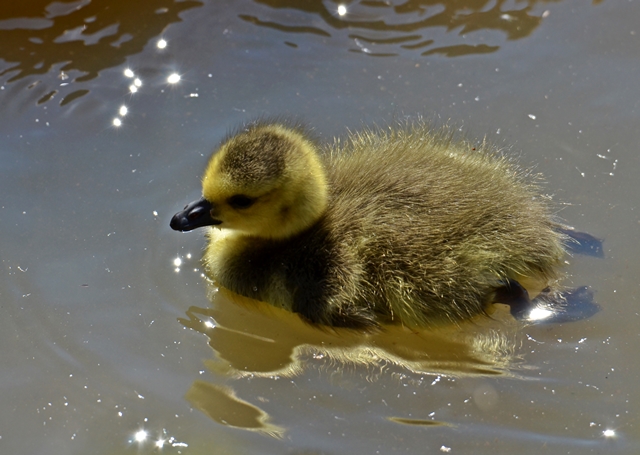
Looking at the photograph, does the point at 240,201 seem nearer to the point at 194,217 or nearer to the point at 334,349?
the point at 194,217

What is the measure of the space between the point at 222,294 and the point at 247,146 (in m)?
0.53

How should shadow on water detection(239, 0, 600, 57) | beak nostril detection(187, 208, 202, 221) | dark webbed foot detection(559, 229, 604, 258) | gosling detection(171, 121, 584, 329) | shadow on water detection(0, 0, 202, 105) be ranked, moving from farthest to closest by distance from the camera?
shadow on water detection(239, 0, 600, 57) → shadow on water detection(0, 0, 202, 105) → dark webbed foot detection(559, 229, 604, 258) → beak nostril detection(187, 208, 202, 221) → gosling detection(171, 121, 584, 329)

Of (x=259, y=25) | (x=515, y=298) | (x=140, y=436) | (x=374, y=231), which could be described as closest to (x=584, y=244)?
(x=515, y=298)

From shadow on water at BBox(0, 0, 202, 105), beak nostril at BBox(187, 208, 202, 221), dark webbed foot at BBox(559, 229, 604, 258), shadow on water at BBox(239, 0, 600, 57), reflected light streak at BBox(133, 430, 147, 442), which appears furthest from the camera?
shadow on water at BBox(239, 0, 600, 57)

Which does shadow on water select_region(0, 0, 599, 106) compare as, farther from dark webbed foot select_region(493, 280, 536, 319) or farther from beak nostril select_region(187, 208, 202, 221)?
dark webbed foot select_region(493, 280, 536, 319)

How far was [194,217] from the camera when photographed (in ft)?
7.40

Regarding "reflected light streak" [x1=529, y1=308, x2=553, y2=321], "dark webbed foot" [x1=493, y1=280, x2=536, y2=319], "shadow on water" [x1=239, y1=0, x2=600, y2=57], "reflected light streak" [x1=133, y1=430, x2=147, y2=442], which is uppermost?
"shadow on water" [x1=239, y1=0, x2=600, y2=57]

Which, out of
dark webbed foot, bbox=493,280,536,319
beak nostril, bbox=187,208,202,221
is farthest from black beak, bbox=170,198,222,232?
dark webbed foot, bbox=493,280,536,319

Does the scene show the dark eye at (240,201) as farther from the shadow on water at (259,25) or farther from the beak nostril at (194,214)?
the shadow on water at (259,25)

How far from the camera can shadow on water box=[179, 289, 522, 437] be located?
2.17 metres

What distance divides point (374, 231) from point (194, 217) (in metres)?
0.52

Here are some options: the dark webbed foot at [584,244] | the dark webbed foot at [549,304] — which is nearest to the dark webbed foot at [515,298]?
the dark webbed foot at [549,304]

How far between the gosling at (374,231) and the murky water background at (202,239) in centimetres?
14

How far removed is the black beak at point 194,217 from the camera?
2250 millimetres
